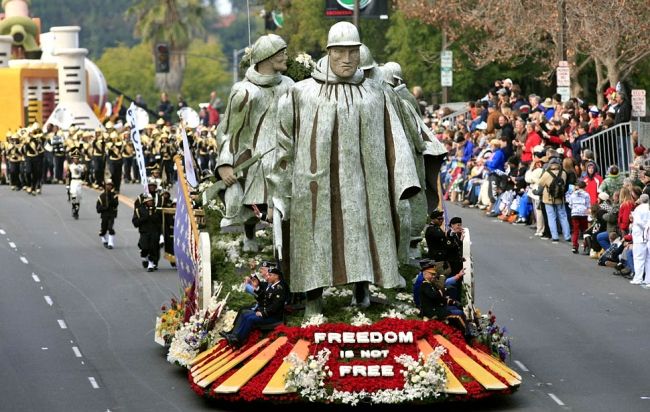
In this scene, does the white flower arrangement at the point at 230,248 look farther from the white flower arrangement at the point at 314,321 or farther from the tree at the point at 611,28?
the tree at the point at 611,28

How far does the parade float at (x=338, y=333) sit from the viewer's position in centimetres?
1744

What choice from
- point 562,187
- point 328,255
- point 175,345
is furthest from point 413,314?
point 562,187

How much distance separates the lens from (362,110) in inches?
715

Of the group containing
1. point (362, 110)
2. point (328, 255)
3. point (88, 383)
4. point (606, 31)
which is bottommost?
point (88, 383)

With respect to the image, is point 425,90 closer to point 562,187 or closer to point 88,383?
point 562,187

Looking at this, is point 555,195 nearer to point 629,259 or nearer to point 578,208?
point 578,208

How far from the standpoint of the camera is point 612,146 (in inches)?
1356

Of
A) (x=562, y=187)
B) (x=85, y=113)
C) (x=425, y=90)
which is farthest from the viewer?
(x=85, y=113)

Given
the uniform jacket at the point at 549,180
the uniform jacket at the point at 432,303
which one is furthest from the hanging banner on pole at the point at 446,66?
the uniform jacket at the point at 432,303

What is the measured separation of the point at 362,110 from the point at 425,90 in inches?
1485

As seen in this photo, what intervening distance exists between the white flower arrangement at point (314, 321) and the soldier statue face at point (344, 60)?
A: 236 centimetres

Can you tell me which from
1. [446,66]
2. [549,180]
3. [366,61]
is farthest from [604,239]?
[446,66]

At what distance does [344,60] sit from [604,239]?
12441mm

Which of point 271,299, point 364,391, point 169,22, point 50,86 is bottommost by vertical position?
point 364,391
